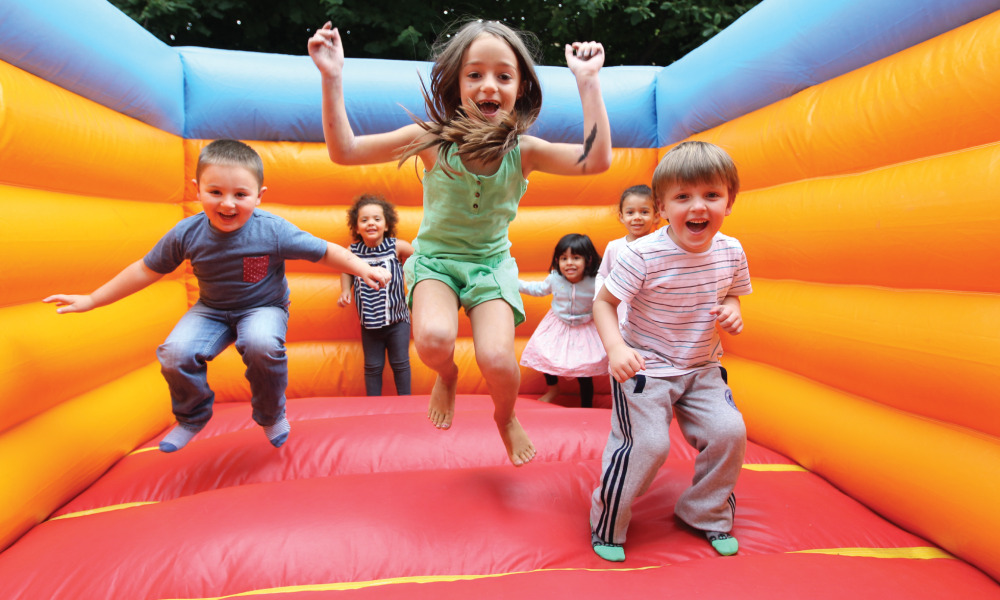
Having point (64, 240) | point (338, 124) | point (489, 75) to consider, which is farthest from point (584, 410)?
point (64, 240)

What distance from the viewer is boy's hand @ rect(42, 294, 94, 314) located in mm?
1868

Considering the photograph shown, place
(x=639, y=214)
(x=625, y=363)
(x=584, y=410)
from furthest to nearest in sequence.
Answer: (x=639, y=214)
(x=584, y=410)
(x=625, y=363)

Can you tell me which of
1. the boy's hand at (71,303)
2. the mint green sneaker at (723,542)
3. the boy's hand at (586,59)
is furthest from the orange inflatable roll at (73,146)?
the mint green sneaker at (723,542)

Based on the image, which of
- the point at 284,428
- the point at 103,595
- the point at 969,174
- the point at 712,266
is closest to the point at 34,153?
the point at 284,428

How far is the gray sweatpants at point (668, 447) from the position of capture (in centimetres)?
164

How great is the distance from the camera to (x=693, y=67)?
3.06m

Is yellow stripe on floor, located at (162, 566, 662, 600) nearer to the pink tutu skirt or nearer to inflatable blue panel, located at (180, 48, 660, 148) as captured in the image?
the pink tutu skirt

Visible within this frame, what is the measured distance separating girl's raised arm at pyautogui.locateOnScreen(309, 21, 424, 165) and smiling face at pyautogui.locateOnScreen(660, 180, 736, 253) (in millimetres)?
778

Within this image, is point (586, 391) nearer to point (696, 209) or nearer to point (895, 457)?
point (895, 457)

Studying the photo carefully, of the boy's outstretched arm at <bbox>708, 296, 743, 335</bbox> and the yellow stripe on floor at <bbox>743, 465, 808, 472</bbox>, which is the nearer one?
the boy's outstretched arm at <bbox>708, 296, 743, 335</bbox>

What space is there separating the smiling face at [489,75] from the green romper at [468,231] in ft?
0.47

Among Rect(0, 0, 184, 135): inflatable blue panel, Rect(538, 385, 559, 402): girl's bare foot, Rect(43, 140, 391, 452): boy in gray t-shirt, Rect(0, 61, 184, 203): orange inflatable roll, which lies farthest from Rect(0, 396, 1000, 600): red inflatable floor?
Rect(0, 0, 184, 135): inflatable blue panel

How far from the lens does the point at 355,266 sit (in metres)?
2.05

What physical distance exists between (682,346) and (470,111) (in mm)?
924
